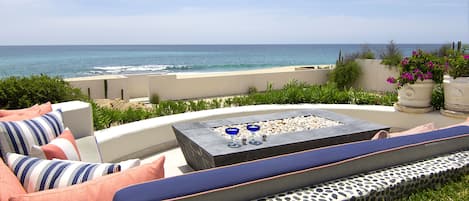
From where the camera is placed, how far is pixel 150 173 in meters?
1.54

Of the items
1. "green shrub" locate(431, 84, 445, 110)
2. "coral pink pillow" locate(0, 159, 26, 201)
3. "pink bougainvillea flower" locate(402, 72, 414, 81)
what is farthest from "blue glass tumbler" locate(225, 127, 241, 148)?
"green shrub" locate(431, 84, 445, 110)

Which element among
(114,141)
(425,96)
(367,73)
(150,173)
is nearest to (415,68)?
(425,96)

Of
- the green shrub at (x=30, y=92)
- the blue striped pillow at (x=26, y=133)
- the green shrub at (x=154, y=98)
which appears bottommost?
the green shrub at (x=154, y=98)

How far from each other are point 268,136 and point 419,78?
2.93m

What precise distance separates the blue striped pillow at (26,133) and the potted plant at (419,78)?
474cm

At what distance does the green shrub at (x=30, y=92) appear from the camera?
361 cm

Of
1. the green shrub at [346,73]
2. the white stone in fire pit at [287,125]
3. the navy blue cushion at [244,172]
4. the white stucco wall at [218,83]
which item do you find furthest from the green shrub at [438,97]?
the green shrub at [346,73]

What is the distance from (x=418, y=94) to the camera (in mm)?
5320

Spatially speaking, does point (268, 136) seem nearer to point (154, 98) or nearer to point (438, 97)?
point (438, 97)

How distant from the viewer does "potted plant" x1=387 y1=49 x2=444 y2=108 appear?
525 cm

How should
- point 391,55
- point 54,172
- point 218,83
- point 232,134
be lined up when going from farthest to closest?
point 391,55, point 218,83, point 232,134, point 54,172

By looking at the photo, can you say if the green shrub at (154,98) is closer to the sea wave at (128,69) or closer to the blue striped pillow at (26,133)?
the blue striped pillow at (26,133)

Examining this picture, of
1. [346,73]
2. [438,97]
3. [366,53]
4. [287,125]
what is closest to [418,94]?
[438,97]

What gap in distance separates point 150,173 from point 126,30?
53.7 metres
